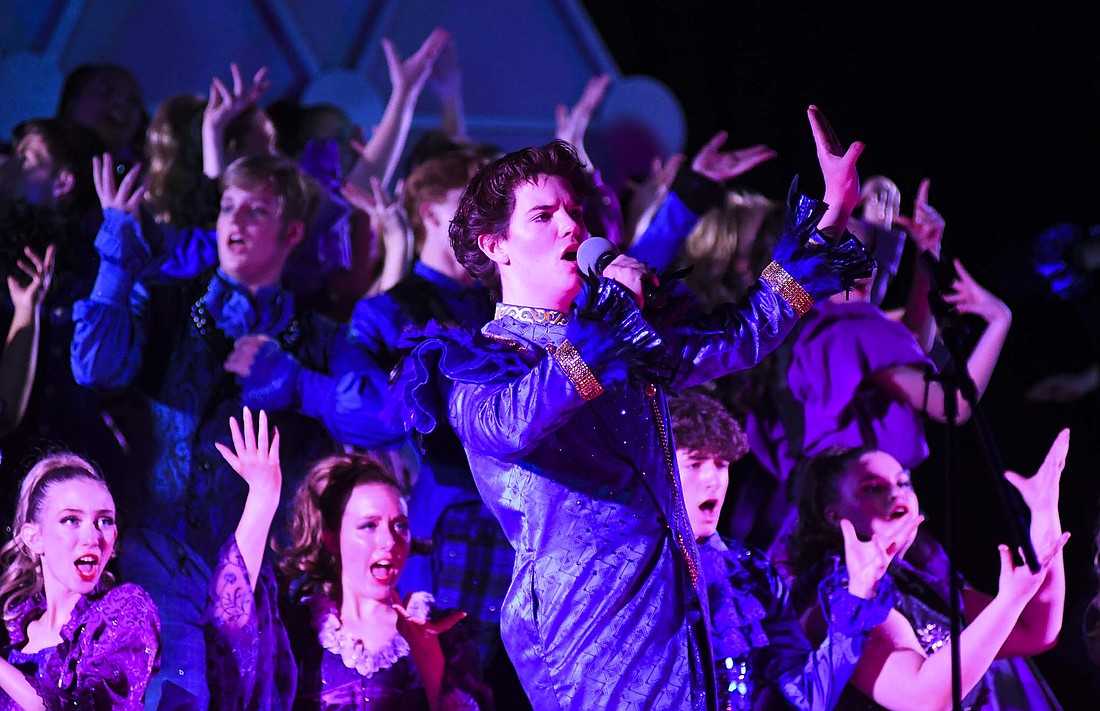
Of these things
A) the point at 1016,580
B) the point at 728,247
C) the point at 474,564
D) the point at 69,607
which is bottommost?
the point at 1016,580

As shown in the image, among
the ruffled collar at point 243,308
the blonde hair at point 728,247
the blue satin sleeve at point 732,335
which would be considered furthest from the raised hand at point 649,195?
the blue satin sleeve at point 732,335

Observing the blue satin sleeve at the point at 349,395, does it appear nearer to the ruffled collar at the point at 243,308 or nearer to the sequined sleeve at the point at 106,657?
the ruffled collar at the point at 243,308

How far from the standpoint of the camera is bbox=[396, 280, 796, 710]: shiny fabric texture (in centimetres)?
208

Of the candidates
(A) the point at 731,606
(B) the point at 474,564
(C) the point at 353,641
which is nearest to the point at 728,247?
(B) the point at 474,564

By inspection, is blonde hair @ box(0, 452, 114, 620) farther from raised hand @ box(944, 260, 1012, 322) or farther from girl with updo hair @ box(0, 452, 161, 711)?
raised hand @ box(944, 260, 1012, 322)

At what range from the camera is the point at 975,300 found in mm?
3865

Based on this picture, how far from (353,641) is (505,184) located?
4.24 feet

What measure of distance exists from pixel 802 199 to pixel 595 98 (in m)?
2.20

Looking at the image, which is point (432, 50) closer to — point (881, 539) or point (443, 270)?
point (443, 270)

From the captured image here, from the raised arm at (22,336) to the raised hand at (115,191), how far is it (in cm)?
19

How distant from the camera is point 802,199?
86.6 inches

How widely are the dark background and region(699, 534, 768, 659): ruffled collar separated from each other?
58.5 inches

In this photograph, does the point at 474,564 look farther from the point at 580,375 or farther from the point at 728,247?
the point at 580,375

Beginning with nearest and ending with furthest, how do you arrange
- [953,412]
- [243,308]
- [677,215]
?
[953,412], [243,308], [677,215]
